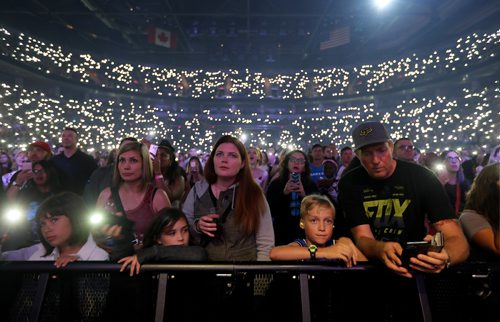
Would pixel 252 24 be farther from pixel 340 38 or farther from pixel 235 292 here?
pixel 235 292

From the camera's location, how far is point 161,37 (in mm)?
16438

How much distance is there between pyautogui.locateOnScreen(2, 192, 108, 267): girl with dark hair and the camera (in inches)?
100

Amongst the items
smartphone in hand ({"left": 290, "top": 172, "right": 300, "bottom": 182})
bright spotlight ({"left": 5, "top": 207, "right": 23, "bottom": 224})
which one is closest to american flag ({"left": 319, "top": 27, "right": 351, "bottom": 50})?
smartphone in hand ({"left": 290, "top": 172, "right": 300, "bottom": 182})

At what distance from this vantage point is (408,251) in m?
1.84

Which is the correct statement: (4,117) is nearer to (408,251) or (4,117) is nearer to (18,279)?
(18,279)

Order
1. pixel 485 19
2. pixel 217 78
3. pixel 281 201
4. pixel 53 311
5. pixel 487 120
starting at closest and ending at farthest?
pixel 53 311
pixel 281 201
pixel 485 19
pixel 487 120
pixel 217 78

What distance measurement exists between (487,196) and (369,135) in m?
1.03

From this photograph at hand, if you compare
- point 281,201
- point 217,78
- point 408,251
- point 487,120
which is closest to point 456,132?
point 487,120

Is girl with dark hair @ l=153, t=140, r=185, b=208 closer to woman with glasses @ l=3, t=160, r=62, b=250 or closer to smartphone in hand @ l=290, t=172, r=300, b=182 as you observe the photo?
woman with glasses @ l=3, t=160, r=62, b=250

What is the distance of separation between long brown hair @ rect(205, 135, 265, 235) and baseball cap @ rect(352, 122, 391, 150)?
0.98 meters

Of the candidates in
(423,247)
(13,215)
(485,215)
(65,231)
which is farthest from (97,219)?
(485,215)

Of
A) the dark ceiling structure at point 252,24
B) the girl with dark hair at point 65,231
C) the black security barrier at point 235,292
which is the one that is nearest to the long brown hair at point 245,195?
the black security barrier at point 235,292

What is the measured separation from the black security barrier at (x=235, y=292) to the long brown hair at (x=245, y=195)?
750mm

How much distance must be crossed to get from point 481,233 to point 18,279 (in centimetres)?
321
